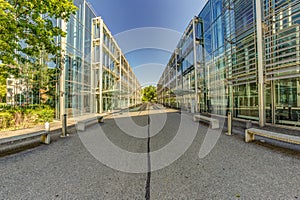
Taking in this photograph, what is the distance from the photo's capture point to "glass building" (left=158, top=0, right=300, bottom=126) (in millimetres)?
6996

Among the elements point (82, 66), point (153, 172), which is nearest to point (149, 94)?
point (82, 66)

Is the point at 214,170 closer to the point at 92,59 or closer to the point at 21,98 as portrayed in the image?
the point at 21,98

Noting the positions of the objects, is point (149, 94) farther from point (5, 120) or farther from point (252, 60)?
point (5, 120)

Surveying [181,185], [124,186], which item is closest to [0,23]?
[124,186]

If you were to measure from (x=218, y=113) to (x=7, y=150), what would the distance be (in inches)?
558

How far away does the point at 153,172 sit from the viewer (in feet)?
10.5

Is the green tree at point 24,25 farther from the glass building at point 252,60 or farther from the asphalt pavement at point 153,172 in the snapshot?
the glass building at point 252,60

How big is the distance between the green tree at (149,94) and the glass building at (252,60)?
84290mm

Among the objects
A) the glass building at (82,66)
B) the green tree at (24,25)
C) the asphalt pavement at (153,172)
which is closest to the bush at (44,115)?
the glass building at (82,66)

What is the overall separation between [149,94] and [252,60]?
9225cm

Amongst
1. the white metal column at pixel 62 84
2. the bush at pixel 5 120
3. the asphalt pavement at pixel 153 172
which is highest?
the white metal column at pixel 62 84

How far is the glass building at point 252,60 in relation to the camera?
7.00 m

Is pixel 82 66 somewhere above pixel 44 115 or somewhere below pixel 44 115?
above

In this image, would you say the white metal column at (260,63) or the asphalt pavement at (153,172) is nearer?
the asphalt pavement at (153,172)
